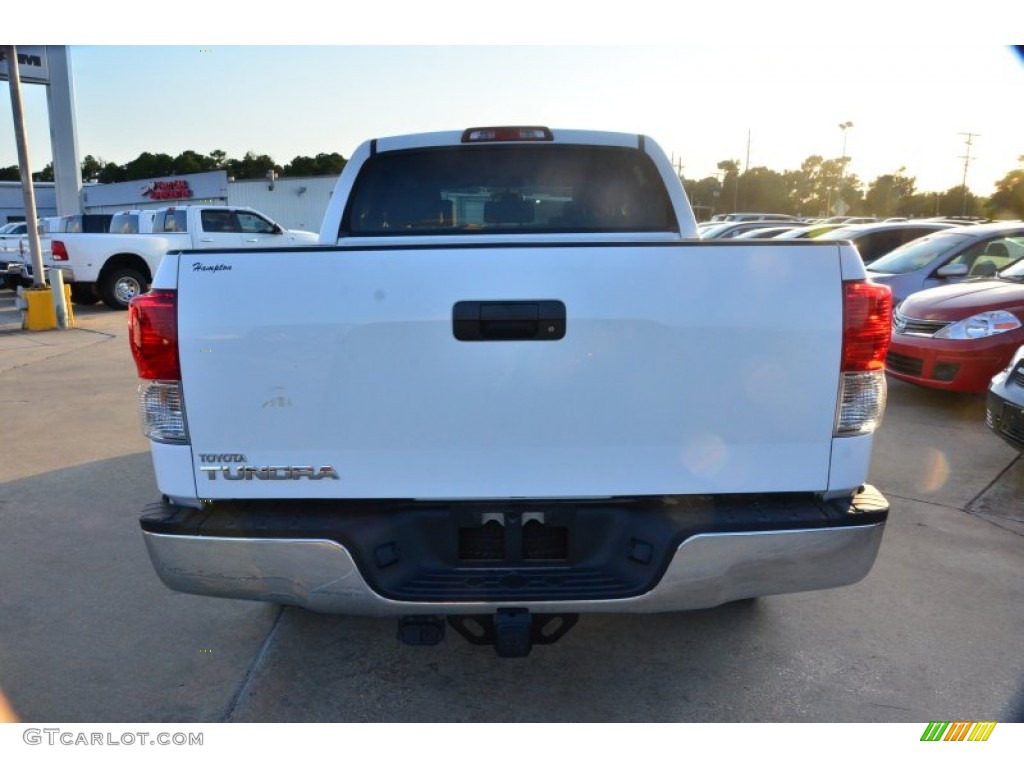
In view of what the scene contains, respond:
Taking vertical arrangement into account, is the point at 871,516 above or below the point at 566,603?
above

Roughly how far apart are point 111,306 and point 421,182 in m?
14.2

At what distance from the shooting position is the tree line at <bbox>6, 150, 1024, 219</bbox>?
234ft

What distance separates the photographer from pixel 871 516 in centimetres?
225

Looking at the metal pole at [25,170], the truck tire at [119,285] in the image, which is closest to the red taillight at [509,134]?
the metal pole at [25,170]

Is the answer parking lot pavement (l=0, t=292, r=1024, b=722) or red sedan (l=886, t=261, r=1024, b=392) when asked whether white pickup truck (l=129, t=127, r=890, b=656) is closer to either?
parking lot pavement (l=0, t=292, r=1024, b=722)

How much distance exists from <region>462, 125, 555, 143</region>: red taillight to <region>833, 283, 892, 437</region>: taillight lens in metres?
2.02

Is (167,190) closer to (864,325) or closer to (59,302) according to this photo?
A: (59,302)

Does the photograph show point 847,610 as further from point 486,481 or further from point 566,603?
point 486,481

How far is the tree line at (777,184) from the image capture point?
71.2 meters

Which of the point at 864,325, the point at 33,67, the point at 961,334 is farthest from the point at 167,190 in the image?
the point at 864,325

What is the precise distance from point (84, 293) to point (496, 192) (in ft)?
48.2

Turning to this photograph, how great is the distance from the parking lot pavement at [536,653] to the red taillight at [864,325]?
129cm

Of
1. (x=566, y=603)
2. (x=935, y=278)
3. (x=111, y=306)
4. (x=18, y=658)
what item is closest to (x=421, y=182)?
(x=566, y=603)

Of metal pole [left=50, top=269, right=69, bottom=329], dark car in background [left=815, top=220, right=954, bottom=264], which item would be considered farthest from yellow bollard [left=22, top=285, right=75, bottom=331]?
dark car in background [left=815, top=220, right=954, bottom=264]
